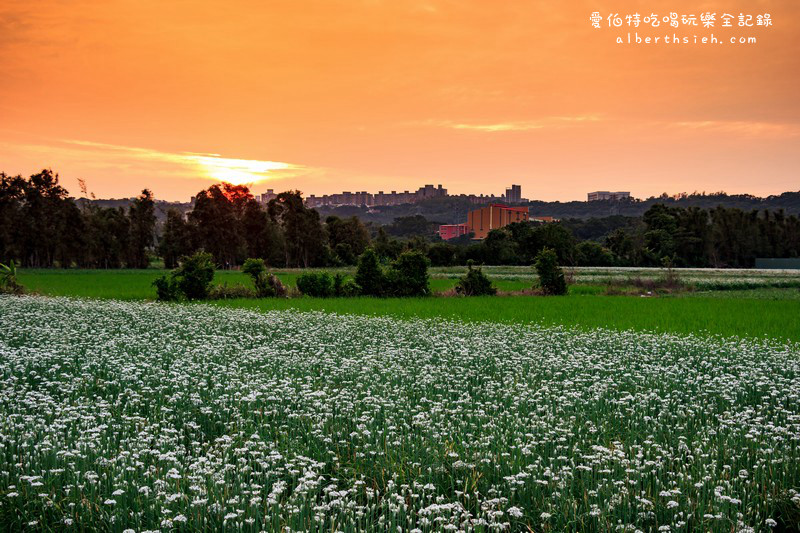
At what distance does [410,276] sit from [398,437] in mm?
30798

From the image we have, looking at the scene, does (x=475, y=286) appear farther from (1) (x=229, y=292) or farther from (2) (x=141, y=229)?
(2) (x=141, y=229)

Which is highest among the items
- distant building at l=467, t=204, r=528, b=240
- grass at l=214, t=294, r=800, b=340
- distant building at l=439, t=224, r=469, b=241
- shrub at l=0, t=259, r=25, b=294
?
distant building at l=467, t=204, r=528, b=240

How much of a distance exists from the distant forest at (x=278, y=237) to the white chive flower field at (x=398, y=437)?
75717 millimetres

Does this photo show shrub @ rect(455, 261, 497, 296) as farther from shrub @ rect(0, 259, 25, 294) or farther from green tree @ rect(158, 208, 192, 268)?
green tree @ rect(158, 208, 192, 268)

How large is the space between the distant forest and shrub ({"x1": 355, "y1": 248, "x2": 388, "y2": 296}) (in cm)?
5085

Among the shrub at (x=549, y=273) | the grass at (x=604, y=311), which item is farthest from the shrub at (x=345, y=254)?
the grass at (x=604, y=311)

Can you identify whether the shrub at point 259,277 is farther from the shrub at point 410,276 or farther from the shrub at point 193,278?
the shrub at point 410,276

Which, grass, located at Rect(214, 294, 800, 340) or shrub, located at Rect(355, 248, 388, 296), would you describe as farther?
shrub, located at Rect(355, 248, 388, 296)

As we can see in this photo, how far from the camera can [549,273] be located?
40594 millimetres

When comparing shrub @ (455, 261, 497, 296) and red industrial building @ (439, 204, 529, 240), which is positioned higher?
red industrial building @ (439, 204, 529, 240)

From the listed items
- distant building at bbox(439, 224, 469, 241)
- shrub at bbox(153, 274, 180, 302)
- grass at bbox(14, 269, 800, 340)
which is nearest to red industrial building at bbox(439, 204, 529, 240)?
distant building at bbox(439, 224, 469, 241)

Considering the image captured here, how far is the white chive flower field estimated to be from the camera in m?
6.11

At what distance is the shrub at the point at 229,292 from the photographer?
3691cm

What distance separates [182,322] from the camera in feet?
72.6
